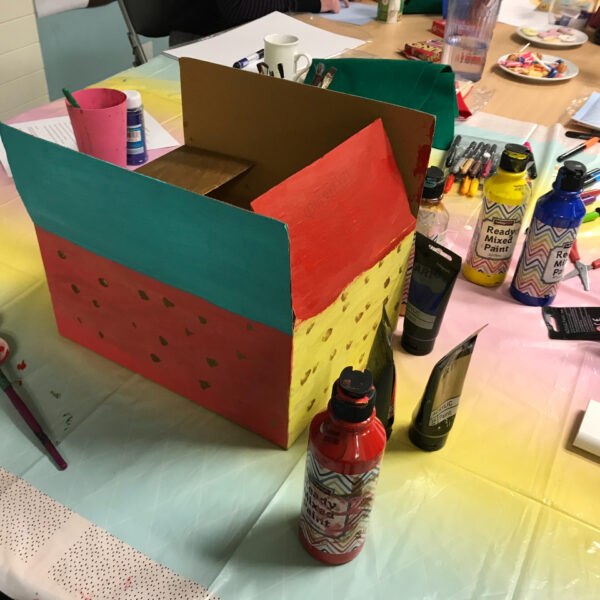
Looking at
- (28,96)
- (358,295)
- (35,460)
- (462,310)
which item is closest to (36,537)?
(35,460)

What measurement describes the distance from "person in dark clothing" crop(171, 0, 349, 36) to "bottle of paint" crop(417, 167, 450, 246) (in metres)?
1.33

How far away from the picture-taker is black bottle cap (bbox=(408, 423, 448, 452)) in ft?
2.12

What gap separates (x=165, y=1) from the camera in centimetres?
196

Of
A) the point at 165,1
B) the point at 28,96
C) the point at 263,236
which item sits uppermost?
the point at 263,236

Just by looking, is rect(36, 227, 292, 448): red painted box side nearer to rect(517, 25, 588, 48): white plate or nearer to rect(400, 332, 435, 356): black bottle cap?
rect(400, 332, 435, 356): black bottle cap

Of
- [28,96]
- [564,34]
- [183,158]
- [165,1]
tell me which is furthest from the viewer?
[28,96]

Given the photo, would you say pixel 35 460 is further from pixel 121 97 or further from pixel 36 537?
pixel 121 97

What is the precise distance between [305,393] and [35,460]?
0.28 m

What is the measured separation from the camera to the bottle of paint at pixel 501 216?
0.80m

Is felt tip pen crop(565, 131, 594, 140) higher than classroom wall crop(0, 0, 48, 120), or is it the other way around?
felt tip pen crop(565, 131, 594, 140)

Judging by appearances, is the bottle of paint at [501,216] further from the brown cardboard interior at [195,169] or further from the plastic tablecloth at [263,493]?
the brown cardboard interior at [195,169]

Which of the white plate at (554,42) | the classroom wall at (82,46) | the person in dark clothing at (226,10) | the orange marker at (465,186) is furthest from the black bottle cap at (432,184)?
the classroom wall at (82,46)

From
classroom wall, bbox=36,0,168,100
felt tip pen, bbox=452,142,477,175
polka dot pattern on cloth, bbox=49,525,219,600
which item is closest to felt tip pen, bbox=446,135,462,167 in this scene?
felt tip pen, bbox=452,142,477,175

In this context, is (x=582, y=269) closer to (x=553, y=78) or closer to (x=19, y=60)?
(x=553, y=78)
